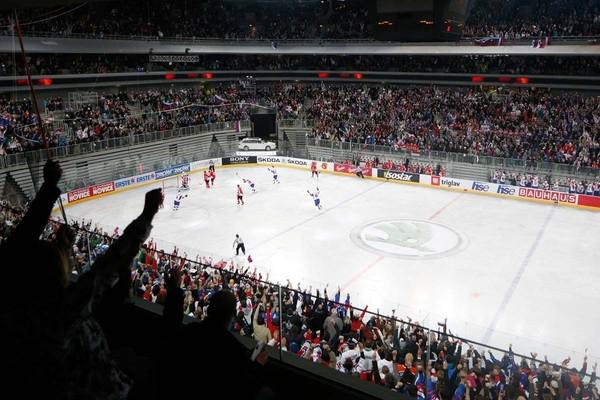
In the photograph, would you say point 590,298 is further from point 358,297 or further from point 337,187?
point 337,187

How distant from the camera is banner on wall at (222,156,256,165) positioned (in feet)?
122

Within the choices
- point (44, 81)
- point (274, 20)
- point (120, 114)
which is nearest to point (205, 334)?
point (120, 114)

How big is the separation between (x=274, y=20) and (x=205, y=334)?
48808 millimetres

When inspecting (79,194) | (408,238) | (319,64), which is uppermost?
(319,64)

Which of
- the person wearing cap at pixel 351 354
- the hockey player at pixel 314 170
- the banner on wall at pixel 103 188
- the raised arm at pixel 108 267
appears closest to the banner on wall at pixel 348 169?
the hockey player at pixel 314 170

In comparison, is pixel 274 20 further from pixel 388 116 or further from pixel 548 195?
pixel 548 195

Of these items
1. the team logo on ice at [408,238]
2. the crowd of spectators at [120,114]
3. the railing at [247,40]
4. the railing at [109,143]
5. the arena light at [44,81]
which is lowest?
the team logo on ice at [408,238]

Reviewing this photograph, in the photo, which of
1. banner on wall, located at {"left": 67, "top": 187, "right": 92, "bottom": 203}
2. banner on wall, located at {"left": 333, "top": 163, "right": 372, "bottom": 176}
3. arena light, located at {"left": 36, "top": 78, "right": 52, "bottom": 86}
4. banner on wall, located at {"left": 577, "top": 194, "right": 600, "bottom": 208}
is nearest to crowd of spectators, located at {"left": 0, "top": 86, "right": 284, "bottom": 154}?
arena light, located at {"left": 36, "top": 78, "right": 52, "bottom": 86}

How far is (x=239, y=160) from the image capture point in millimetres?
37281

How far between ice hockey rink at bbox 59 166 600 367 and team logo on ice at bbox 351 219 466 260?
1.8 inches

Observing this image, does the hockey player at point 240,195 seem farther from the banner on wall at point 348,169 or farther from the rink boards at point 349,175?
the banner on wall at point 348,169

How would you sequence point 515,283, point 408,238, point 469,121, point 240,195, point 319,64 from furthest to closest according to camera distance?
point 319,64 < point 469,121 < point 240,195 < point 408,238 < point 515,283

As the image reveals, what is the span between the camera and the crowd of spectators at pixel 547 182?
25.3 meters

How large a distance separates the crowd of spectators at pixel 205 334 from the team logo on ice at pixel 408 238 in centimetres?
529
